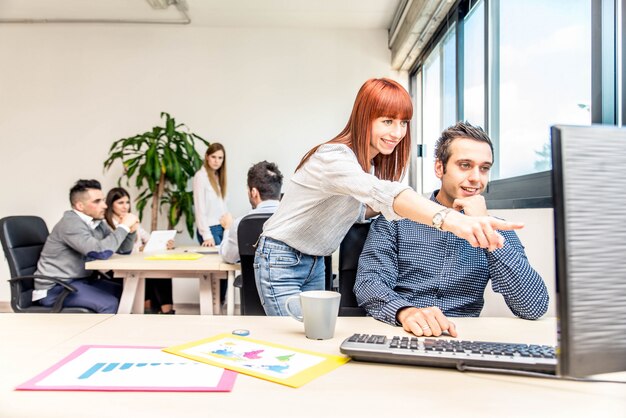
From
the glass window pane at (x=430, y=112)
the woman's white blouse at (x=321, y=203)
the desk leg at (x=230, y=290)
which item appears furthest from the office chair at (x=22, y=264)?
the glass window pane at (x=430, y=112)

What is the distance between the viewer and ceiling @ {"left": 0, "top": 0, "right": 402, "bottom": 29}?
421 cm

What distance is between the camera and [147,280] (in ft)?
12.9

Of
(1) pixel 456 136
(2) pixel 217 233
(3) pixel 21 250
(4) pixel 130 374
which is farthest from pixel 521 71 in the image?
(3) pixel 21 250

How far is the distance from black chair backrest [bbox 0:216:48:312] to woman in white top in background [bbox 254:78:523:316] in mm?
1805

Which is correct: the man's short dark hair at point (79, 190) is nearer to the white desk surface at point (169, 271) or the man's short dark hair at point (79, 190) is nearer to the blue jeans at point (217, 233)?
the white desk surface at point (169, 271)

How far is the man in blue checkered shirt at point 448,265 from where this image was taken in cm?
117

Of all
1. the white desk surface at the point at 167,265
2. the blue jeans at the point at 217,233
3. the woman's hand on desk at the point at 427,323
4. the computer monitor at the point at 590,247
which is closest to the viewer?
the computer monitor at the point at 590,247

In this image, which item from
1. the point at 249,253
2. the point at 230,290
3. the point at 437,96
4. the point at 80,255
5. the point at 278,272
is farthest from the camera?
the point at 437,96

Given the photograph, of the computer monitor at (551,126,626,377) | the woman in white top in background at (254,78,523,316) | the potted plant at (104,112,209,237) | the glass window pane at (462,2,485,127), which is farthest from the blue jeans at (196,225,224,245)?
the computer monitor at (551,126,626,377)

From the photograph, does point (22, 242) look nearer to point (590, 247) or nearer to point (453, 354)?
point (453, 354)

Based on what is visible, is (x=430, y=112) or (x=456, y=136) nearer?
(x=456, y=136)

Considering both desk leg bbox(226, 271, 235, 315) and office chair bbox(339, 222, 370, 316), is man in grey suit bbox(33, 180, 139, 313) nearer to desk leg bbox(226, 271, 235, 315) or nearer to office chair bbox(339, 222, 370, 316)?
desk leg bbox(226, 271, 235, 315)

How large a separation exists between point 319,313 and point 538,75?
6.11 feet

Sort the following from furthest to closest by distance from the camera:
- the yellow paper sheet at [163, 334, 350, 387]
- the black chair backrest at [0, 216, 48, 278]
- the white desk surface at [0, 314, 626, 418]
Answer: the black chair backrest at [0, 216, 48, 278], the yellow paper sheet at [163, 334, 350, 387], the white desk surface at [0, 314, 626, 418]
